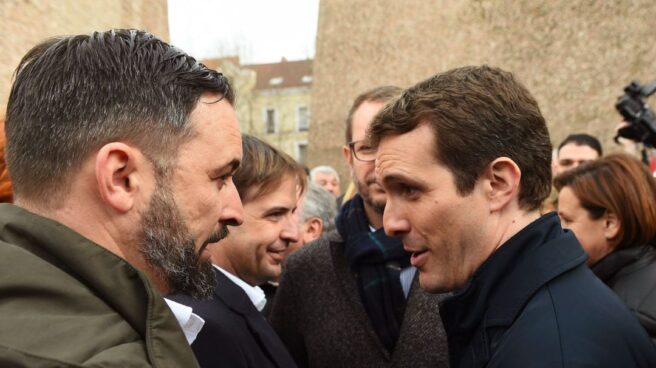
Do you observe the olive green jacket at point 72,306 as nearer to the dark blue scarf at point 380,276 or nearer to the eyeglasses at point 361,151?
the dark blue scarf at point 380,276

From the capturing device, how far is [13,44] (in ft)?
13.3

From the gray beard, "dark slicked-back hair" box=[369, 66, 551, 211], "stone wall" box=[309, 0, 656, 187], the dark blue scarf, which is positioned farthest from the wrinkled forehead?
"stone wall" box=[309, 0, 656, 187]

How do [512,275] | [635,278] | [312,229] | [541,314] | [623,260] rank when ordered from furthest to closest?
[312,229], [623,260], [635,278], [512,275], [541,314]

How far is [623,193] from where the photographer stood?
313 centimetres

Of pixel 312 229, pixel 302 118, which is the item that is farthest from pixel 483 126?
pixel 302 118

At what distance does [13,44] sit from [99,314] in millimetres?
3413

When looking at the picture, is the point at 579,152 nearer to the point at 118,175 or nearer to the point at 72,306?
the point at 118,175

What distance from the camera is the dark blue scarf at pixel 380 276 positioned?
265cm

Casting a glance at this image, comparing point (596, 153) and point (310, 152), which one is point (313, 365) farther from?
point (310, 152)

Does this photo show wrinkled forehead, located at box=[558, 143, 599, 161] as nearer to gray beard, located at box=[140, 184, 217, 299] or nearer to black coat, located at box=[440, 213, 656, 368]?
black coat, located at box=[440, 213, 656, 368]

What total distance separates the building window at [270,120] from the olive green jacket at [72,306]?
45054mm

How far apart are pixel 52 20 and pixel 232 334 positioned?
3.13 m

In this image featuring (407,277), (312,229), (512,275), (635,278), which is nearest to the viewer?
(512,275)

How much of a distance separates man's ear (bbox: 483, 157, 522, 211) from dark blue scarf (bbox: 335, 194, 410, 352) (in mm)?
881
